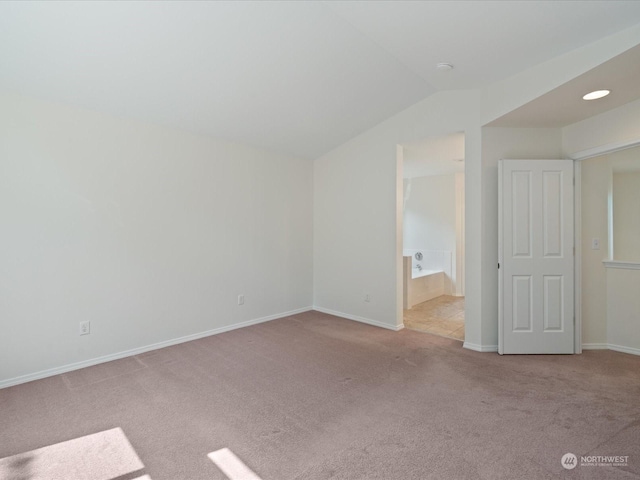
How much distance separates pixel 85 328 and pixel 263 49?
2956 mm

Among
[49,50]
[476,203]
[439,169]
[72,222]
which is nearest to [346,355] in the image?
[476,203]

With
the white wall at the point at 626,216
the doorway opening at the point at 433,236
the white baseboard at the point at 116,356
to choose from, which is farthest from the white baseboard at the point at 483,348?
the white baseboard at the point at 116,356

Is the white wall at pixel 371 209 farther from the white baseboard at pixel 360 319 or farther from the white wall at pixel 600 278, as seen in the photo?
the white wall at pixel 600 278

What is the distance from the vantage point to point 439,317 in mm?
4961

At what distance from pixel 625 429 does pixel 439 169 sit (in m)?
4.74

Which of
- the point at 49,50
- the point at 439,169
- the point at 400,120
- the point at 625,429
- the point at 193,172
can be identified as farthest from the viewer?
the point at 439,169

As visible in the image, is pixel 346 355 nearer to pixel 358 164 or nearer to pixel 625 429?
pixel 625 429

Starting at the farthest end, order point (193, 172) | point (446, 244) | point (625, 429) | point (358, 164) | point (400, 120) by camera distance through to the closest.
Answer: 1. point (446, 244)
2. point (358, 164)
3. point (400, 120)
4. point (193, 172)
5. point (625, 429)

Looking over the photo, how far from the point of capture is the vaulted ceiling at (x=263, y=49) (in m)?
2.27

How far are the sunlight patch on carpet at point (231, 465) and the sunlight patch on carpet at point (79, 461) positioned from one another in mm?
392

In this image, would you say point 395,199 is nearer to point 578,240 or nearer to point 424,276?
point 578,240

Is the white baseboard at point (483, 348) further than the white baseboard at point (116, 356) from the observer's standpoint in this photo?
Yes

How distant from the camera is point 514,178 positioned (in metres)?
3.42

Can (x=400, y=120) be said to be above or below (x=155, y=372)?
above
